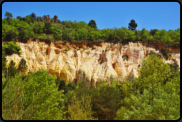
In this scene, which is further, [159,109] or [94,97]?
[94,97]

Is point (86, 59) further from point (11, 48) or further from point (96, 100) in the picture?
point (96, 100)

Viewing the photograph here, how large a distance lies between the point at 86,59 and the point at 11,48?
12.4 meters

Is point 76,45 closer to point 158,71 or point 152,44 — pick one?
point 152,44

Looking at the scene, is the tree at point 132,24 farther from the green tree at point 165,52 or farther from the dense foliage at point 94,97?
the dense foliage at point 94,97

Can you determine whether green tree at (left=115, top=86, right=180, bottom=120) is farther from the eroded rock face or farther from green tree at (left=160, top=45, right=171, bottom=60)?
green tree at (left=160, top=45, right=171, bottom=60)

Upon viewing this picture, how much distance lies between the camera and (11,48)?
25.8 meters

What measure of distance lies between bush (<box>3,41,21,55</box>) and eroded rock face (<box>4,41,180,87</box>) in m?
0.73

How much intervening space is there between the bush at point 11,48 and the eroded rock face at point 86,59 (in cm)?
73

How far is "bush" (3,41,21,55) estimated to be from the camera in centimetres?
2577

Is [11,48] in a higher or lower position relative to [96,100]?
higher

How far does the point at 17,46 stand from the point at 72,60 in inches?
366

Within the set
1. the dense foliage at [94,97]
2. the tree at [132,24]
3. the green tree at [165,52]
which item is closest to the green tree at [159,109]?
the dense foliage at [94,97]

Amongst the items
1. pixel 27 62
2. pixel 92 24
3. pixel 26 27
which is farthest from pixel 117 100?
pixel 92 24

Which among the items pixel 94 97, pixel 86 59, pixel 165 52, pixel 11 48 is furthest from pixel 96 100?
pixel 165 52
